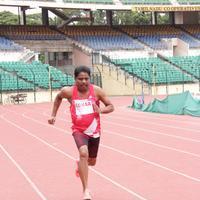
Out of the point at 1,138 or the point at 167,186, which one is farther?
the point at 1,138

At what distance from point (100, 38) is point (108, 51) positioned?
103 inches

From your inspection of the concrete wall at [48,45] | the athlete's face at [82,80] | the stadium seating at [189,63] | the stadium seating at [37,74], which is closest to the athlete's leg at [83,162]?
the athlete's face at [82,80]

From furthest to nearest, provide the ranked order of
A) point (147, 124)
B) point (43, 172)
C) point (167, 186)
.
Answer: point (147, 124) < point (43, 172) < point (167, 186)

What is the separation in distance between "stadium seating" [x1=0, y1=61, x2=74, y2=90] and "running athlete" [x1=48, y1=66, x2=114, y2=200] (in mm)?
26778

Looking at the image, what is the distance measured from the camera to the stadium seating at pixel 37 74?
110 ft

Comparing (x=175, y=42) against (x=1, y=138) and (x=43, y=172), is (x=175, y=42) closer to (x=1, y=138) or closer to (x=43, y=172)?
(x=1, y=138)

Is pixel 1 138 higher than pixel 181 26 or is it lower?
lower

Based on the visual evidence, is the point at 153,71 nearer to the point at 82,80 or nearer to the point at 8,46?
the point at 8,46

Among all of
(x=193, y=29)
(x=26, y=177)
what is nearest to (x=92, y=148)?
(x=26, y=177)

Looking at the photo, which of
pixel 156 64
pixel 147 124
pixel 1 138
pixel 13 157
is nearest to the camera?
pixel 13 157

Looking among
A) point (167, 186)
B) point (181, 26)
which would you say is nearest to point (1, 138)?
point (167, 186)

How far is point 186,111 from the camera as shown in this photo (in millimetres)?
19375

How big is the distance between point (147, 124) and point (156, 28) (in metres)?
32.5

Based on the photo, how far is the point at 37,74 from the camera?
34.3 metres
